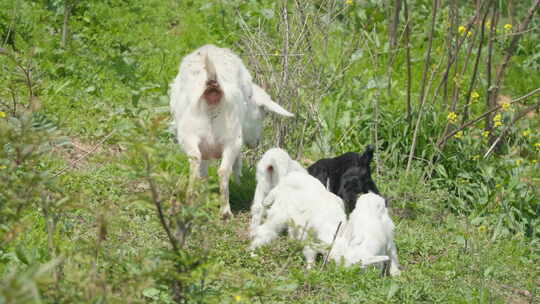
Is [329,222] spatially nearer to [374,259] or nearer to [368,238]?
[368,238]

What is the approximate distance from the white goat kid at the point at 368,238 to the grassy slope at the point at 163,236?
0.15 meters

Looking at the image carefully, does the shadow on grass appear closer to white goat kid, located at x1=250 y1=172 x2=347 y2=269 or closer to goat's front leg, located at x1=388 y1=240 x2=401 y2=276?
white goat kid, located at x1=250 y1=172 x2=347 y2=269

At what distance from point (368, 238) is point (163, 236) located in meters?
1.66

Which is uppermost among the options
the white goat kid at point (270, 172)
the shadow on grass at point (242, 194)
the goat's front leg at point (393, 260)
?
the white goat kid at point (270, 172)

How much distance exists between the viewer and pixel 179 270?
3535 millimetres

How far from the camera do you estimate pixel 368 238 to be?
5.57 metres

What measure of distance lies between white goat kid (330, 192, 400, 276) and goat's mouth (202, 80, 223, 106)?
5.26 feet

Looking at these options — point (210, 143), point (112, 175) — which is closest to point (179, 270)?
point (210, 143)

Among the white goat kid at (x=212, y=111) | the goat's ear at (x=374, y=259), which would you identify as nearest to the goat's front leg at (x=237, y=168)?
the white goat kid at (x=212, y=111)

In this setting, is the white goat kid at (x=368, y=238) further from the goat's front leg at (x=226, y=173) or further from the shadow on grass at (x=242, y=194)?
the shadow on grass at (x=242, y=194)

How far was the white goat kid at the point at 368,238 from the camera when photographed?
5556mm

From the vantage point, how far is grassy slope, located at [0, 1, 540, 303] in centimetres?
382

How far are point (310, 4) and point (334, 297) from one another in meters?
4.18

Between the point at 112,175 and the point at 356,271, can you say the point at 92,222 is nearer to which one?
the point at 112,175
